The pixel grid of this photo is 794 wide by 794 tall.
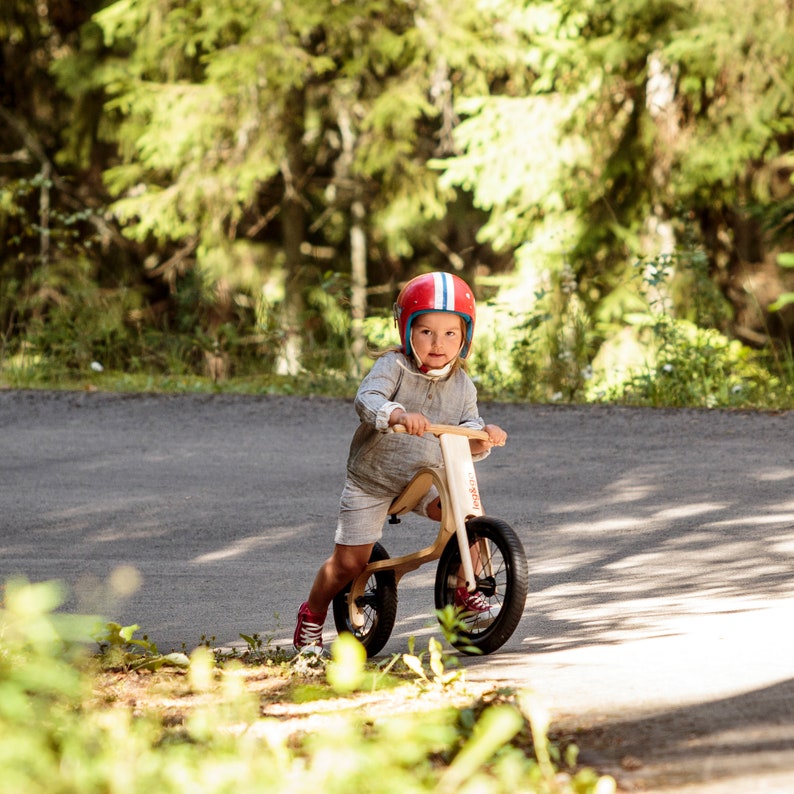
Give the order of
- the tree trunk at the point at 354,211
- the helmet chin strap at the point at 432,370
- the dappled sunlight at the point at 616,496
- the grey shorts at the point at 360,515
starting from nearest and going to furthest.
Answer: the helmet chin strap at the point at 432,370
the grey shorts at the point at 360,515
the dappled sunlight at the point at 616,496
the tree trunk at the point at 354,211

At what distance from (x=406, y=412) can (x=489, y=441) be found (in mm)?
354

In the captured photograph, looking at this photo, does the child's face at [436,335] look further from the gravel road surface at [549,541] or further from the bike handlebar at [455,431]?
the gravel road surface at [549,541]

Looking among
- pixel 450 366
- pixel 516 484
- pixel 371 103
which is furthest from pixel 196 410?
pixel 371 103

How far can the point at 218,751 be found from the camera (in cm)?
284

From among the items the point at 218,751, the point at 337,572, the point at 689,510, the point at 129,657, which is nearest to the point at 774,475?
the point at 689,510

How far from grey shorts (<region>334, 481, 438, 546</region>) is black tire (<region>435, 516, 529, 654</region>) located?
0.28 m

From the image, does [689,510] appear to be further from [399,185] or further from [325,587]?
[399,185]

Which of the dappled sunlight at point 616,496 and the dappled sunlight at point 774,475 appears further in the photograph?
the dappled sunlight at point 774,475

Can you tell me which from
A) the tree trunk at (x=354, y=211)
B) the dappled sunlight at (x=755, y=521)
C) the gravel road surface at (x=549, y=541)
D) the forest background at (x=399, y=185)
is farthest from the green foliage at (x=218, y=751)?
the tree trunk at (x=354, y=211)

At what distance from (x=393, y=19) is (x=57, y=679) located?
66.3ft

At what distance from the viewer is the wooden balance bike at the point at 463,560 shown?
4695 mm

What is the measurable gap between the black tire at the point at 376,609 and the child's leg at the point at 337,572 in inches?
3.9

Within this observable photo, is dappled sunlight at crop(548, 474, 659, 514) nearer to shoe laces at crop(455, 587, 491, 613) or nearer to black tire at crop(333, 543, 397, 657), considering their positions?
black tire at crop(333, 543, 397, 657)

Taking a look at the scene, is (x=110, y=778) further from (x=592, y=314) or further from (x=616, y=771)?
(x=592, y=314)
